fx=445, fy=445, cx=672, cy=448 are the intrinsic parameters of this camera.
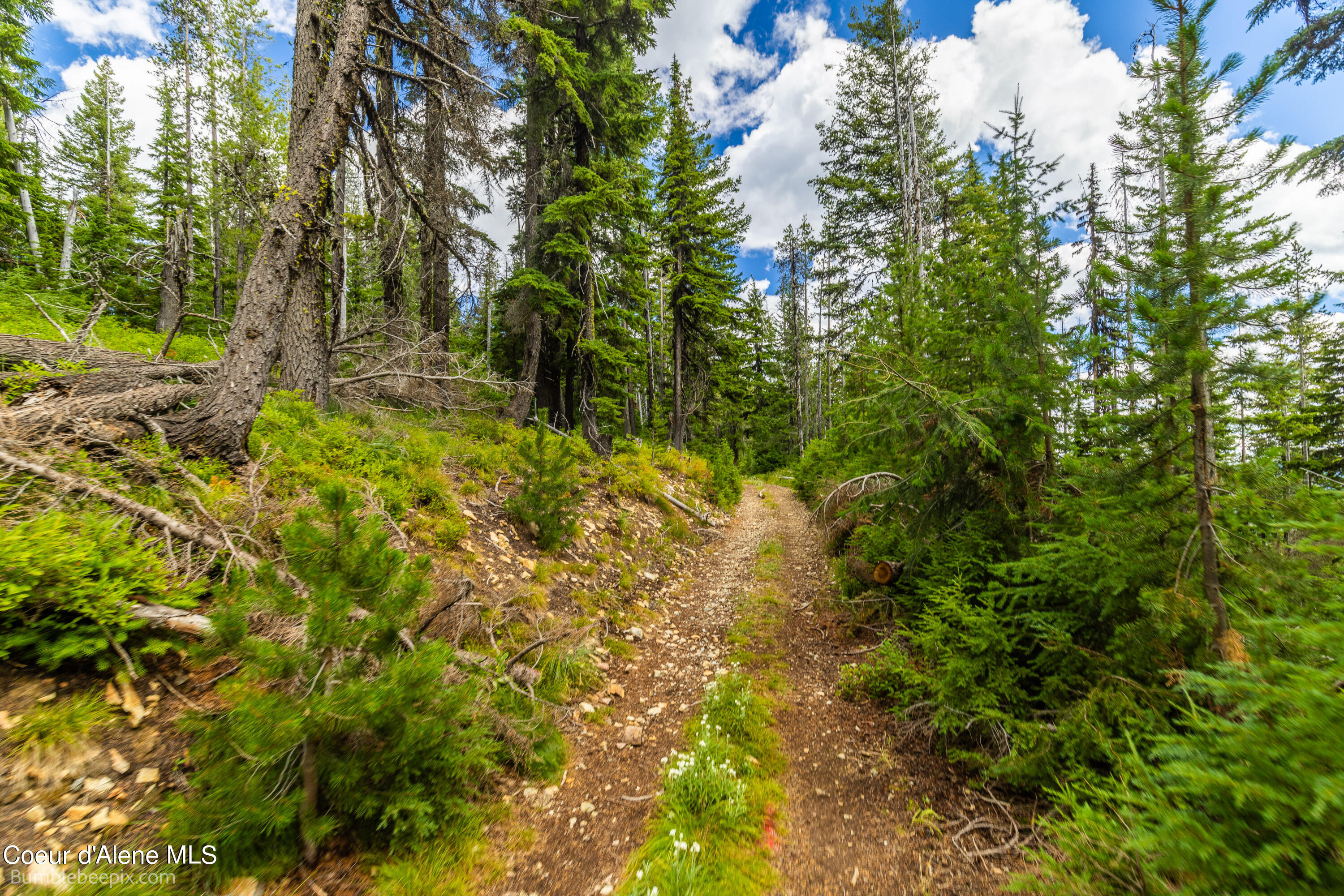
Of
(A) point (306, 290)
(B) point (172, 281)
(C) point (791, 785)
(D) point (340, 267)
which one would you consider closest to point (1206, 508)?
(C) point (791, 785)

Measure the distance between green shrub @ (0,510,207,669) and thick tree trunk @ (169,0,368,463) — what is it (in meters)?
1.76

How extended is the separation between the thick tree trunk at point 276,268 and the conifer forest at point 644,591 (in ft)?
0.12

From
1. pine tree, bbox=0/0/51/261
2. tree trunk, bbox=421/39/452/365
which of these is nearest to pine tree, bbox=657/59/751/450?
tree trunk, bbox=421/39/452/365

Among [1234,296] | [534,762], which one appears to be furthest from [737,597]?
[1234,296]

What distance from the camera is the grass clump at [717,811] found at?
268 cm

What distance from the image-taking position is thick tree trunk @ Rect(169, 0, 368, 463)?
449 cm

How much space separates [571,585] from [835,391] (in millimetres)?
8595

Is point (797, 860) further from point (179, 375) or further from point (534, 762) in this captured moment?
point (179, 375)

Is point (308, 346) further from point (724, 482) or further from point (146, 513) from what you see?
point (724, 482)

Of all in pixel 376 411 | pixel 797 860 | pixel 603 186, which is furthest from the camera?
pixel 603 186

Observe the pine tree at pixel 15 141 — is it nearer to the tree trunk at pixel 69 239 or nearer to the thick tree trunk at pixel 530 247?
the tree trunk at pixel 69 239

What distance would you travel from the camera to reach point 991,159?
21.3 feet

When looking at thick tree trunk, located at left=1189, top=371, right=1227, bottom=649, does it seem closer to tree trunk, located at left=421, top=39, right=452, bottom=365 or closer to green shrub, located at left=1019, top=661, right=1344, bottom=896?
green shrub, located at left=1019, top=661, right=1344, bottom=896

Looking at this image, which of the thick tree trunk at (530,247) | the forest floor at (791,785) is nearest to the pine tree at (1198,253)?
the forest floor at (791,785)
